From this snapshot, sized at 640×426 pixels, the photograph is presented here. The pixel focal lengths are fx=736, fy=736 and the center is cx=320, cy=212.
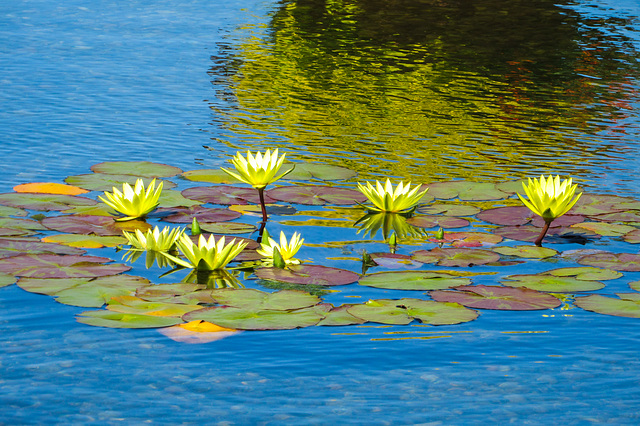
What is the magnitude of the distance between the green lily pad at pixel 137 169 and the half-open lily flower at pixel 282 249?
215cm

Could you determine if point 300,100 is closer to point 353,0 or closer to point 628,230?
point 628,230

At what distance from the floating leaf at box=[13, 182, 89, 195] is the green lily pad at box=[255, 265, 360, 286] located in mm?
2297

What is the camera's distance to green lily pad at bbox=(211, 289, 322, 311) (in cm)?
420

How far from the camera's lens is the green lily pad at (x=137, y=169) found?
6.79 meters

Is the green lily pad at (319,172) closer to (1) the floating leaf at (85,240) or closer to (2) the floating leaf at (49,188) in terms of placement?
(2) the floating leaf at (49,188)

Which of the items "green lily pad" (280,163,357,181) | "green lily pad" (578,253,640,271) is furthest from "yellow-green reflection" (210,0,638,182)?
"green lily pad" (578,253,640,271)

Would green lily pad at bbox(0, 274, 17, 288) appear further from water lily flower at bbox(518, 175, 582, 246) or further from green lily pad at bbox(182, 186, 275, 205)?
water lily flower at bbox(518, 175, 582, 246)

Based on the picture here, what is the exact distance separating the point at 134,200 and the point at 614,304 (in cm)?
348

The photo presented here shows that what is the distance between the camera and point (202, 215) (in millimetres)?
5852

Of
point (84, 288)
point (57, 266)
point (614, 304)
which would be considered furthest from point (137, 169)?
point (614, 304)

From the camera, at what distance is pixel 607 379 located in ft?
12.2

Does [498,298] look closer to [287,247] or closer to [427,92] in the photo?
[287,247]

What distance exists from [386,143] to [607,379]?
16.4 feet

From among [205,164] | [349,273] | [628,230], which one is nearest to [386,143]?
[205,164]
